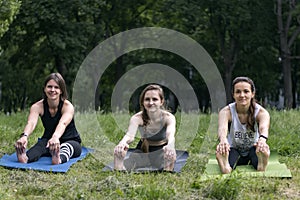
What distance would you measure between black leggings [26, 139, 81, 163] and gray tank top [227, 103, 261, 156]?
2067 mm

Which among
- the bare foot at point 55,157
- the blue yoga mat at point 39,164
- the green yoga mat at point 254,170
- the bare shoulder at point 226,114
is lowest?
the green yoga mat at point 254,170

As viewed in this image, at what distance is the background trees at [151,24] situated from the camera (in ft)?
63.2

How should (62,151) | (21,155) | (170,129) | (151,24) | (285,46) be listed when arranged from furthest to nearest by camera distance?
(151,24) → (285,46) → (62,151) → (21,155) → (170,129)

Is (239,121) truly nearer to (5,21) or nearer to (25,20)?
(5,21)

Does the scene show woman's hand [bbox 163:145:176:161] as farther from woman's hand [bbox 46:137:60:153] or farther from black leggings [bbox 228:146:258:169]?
woman's hand [bbox 46:137:60:153]

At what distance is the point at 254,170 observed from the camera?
209 inches

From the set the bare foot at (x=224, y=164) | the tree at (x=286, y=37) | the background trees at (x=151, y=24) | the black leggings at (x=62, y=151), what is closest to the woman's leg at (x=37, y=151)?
the black leggings at (x=62, y=151)

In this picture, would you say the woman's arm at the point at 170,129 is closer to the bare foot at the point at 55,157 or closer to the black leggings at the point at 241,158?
the black leggings at the point at 241,158

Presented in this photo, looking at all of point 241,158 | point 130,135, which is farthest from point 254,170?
point 130,135

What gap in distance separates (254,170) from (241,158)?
396 millimetres

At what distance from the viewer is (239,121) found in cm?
565

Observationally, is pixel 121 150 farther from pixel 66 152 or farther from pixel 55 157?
pixel 66 152

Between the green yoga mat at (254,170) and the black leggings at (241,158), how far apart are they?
0.07m

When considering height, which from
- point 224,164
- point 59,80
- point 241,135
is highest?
point 59,80
